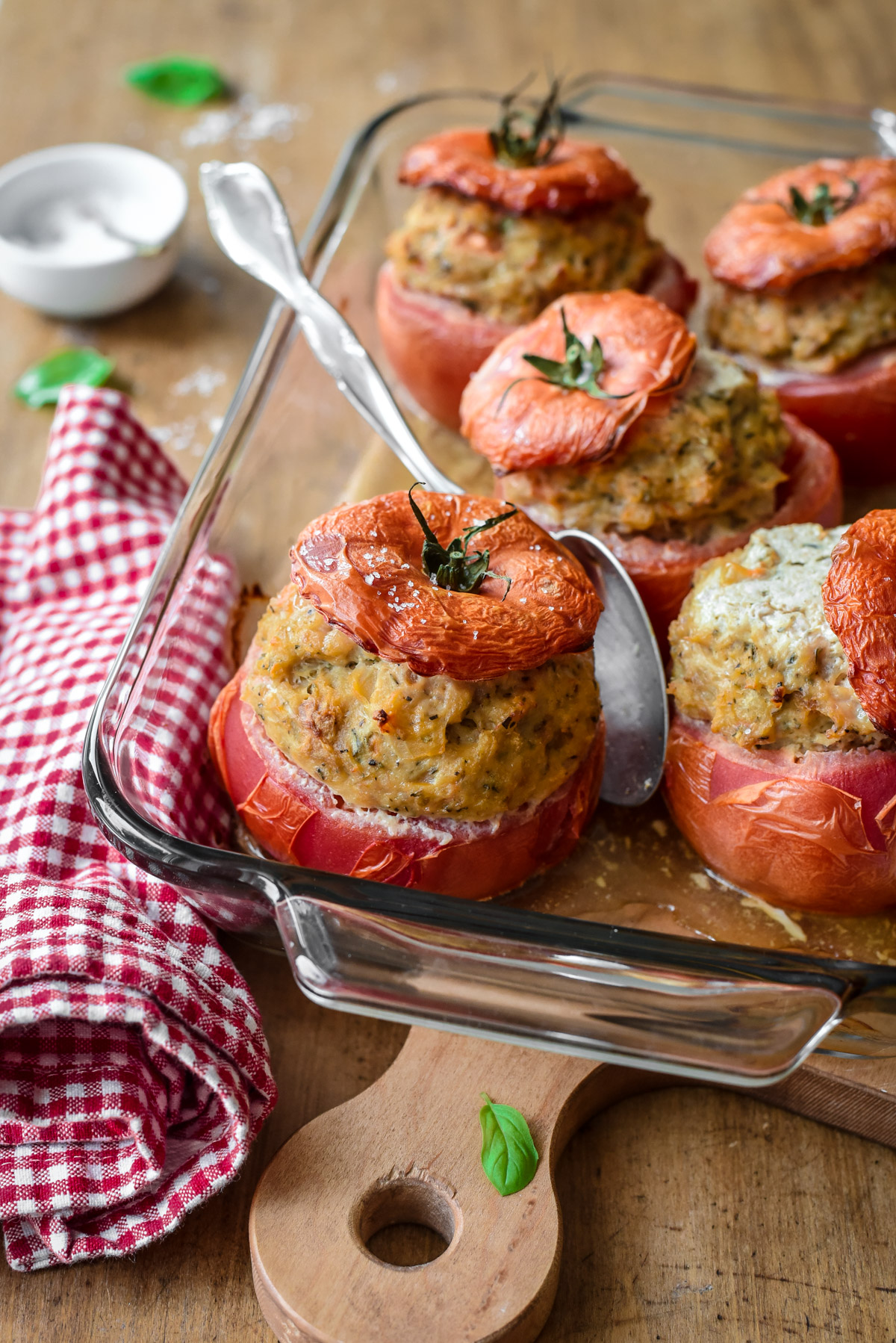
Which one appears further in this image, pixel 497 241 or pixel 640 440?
pixel 497 241

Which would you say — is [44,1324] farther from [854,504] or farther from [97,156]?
[97,156]

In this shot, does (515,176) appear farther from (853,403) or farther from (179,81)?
(179,81)

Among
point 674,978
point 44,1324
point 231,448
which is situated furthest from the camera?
point 231,448

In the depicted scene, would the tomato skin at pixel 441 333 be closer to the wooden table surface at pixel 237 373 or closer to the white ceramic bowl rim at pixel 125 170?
the wooden table surface at pixel 237 373

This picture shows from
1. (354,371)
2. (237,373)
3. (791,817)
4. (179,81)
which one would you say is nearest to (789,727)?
(791,817)

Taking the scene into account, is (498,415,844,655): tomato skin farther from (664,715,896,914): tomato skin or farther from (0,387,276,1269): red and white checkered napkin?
(0,387,276,1269): red and white checkered napkin

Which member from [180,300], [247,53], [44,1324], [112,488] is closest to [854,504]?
[112,488]

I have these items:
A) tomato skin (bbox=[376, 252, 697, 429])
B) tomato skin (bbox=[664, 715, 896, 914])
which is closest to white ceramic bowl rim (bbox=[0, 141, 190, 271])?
tomato skin (bbox=[376, 252, 697, 429])

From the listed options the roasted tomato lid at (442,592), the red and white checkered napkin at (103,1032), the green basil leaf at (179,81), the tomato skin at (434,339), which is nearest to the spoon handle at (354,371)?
the tomato skin at (434,339)
